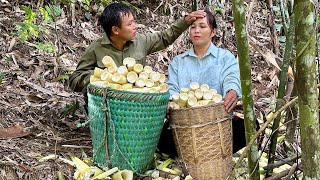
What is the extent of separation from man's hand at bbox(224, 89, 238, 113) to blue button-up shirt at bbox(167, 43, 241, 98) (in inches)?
5.8

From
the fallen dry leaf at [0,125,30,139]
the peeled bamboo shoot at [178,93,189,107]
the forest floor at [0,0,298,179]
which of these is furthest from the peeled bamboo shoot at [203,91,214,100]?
the fallen dry leaf at [0,125,30,139]

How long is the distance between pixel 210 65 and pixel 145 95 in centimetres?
57

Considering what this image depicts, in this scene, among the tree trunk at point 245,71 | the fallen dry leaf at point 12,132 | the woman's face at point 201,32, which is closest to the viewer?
the tree trunk at point 245,71

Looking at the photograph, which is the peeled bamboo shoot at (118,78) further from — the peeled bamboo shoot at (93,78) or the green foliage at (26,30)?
the green foliage at (26,30)

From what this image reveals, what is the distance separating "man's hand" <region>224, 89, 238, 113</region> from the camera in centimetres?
317

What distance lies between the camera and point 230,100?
3.18 m

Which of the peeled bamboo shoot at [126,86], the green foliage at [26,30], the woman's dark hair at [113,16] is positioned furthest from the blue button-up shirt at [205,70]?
the green foliage at [26,30]

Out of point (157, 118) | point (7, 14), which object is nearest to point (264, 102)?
point (157, 118)

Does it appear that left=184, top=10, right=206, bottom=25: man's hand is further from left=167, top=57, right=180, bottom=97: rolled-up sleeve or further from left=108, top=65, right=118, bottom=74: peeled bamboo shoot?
left=108, top=65, right=118, bottom=74: peeled bamboo shoot

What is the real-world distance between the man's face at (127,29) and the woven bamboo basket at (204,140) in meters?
0.63

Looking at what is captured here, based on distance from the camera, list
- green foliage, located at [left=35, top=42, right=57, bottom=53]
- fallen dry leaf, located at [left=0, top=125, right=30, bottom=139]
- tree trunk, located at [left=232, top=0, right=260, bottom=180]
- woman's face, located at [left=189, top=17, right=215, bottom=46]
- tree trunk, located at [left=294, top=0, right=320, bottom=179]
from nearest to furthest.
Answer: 1. tree trunk, located at [left=294, top=0, right=320, bottom=179]
2. tree trunk, located at [left=232, top=0, right=260, bottom=180]
3. woman's face, located at [left=189, top=17, right=215, bottom=46]
4. fallen dry leaf, located at [left=0, top=125, right=30, bottom=139]
5. green foliage, located at [left=35, top=42, right=57, bottom=53]

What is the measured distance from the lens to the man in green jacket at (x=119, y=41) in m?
3.51

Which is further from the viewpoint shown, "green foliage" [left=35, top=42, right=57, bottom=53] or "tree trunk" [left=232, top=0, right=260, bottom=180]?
"green foliage" [left=35, top=42, right=57, bottom=53]

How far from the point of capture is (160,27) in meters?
6.12
